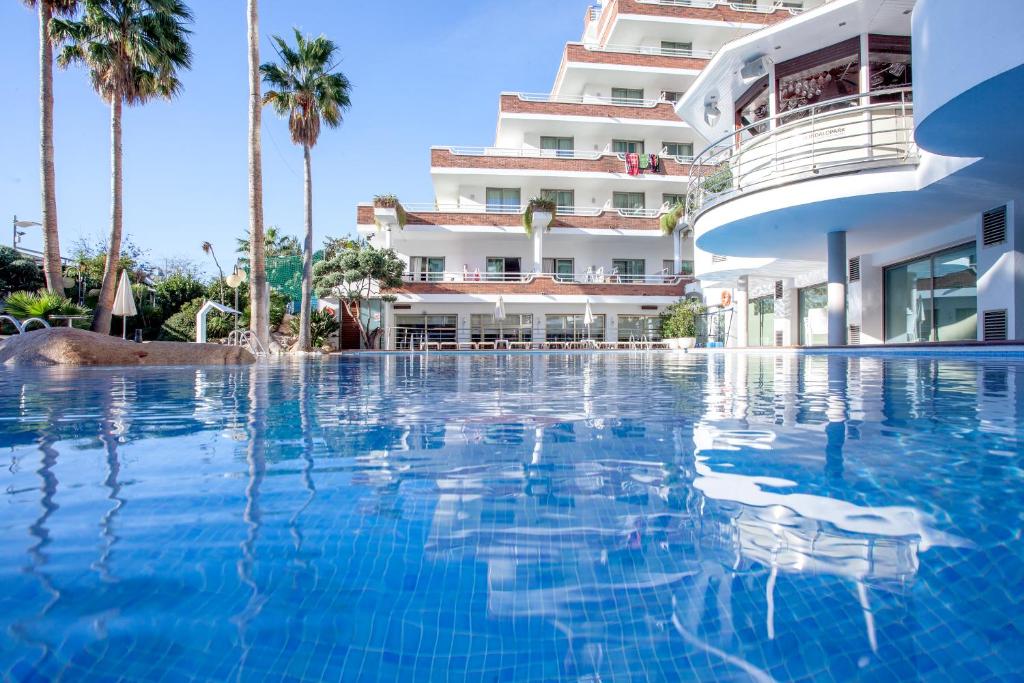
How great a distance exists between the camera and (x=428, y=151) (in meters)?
27.9

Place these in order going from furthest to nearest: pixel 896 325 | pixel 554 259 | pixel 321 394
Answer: pixel 554 259 → pixel 896 325 → pixel 321 394

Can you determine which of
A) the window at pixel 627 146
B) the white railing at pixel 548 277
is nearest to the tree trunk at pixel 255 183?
the white railing at pixel 548 277

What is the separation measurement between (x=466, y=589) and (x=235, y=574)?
1.88 feet

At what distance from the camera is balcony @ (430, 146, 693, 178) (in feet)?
91.7

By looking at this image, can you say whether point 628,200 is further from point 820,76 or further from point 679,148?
point 820,76

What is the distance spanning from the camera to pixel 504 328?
2956 cm

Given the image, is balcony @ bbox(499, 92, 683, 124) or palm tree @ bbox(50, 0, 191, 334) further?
balcony @ bbox(499, 92, 683, 124)

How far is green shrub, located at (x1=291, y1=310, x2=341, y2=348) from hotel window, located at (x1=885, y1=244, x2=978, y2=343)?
64.0ft

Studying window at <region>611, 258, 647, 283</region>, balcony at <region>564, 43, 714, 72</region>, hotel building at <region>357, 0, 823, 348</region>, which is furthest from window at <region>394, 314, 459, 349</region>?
balcony at <region>564, 43, 714, 72</region>

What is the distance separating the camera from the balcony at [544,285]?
2702 centimetres

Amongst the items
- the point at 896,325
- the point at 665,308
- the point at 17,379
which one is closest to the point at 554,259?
the point at 665,308

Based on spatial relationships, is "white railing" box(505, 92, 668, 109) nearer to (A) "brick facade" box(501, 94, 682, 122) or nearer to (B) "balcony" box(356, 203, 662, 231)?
(A) "brick facade" box(501, 94, 682, 122)

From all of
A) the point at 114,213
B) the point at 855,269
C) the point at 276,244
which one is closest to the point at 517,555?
the point at 855,269

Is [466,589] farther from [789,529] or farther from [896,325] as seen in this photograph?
[896,325]
